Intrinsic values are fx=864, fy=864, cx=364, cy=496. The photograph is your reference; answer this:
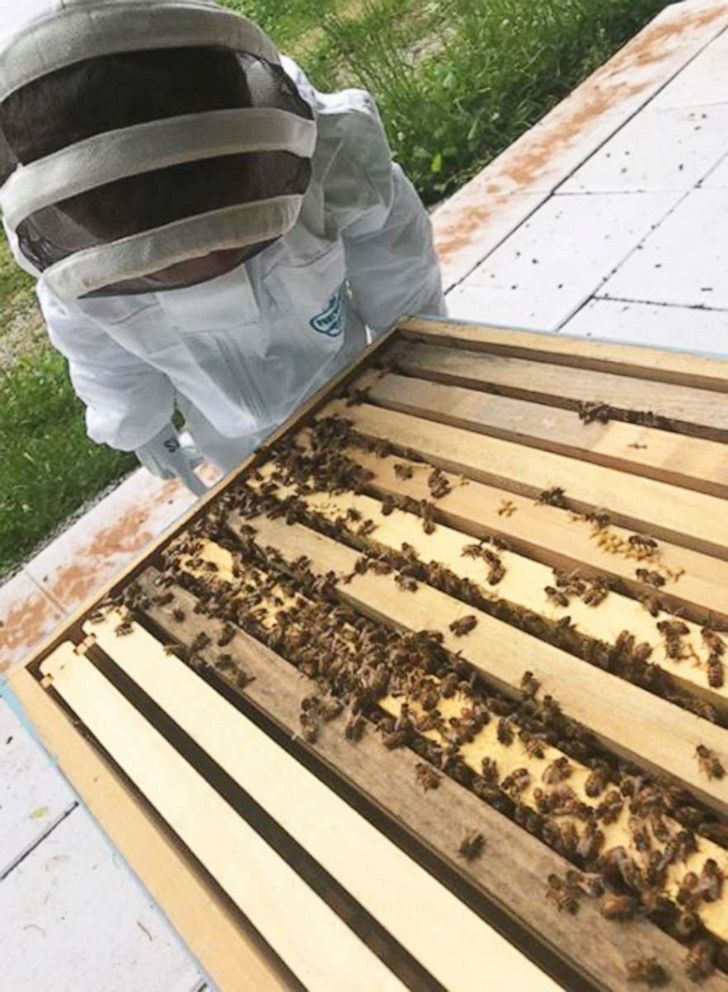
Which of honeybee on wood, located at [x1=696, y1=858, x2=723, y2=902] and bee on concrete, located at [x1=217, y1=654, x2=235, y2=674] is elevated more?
honeybee on wood, located at [x1=696, y1=858, x2=723, y2=902]

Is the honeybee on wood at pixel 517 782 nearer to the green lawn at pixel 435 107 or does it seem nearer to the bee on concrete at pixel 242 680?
the bee on concrete at pixel 242 680

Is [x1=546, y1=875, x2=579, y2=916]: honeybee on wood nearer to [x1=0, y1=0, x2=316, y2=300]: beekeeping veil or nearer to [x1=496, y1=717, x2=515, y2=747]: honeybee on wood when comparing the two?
[x1=496, y1=717, x2=515, y2=747]: honeybee on wood

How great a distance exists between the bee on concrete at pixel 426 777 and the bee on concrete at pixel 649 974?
0.33 metres

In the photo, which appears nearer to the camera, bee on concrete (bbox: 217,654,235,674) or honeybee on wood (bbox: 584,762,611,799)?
honeybee on wood (bbox: 584,762,611,799)

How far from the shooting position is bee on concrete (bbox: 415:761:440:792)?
1155 millimetres

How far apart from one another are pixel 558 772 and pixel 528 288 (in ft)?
8.34

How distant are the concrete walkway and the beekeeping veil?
3.73 ft

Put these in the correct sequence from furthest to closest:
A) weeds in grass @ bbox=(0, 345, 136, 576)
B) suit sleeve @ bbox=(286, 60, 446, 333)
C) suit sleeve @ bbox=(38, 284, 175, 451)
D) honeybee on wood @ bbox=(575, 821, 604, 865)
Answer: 1. weeds in grass @ bbox=(0, 345, 136, 576)
2. suit sleeve @ bbox=(38, 284, 175, 451)
3. suit sleeve @ bbox=(286, 60, 446, 333)
4. honeybee on wood @ bbox=(575, 821, 604, 865)

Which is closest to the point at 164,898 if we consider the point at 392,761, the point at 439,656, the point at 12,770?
the point at 392,761

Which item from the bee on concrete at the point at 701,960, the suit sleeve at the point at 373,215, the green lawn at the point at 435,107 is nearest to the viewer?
the bee on concrete at the point at 701,960

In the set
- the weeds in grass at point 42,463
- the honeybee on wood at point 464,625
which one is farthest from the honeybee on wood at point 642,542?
the weeds in grass at point 42,463

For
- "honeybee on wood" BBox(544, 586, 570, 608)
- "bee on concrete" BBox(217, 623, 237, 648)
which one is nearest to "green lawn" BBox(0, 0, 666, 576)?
"bee on concrete" BBox(217, 623, 237, 648)

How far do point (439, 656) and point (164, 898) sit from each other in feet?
1.75

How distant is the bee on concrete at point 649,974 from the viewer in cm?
90
